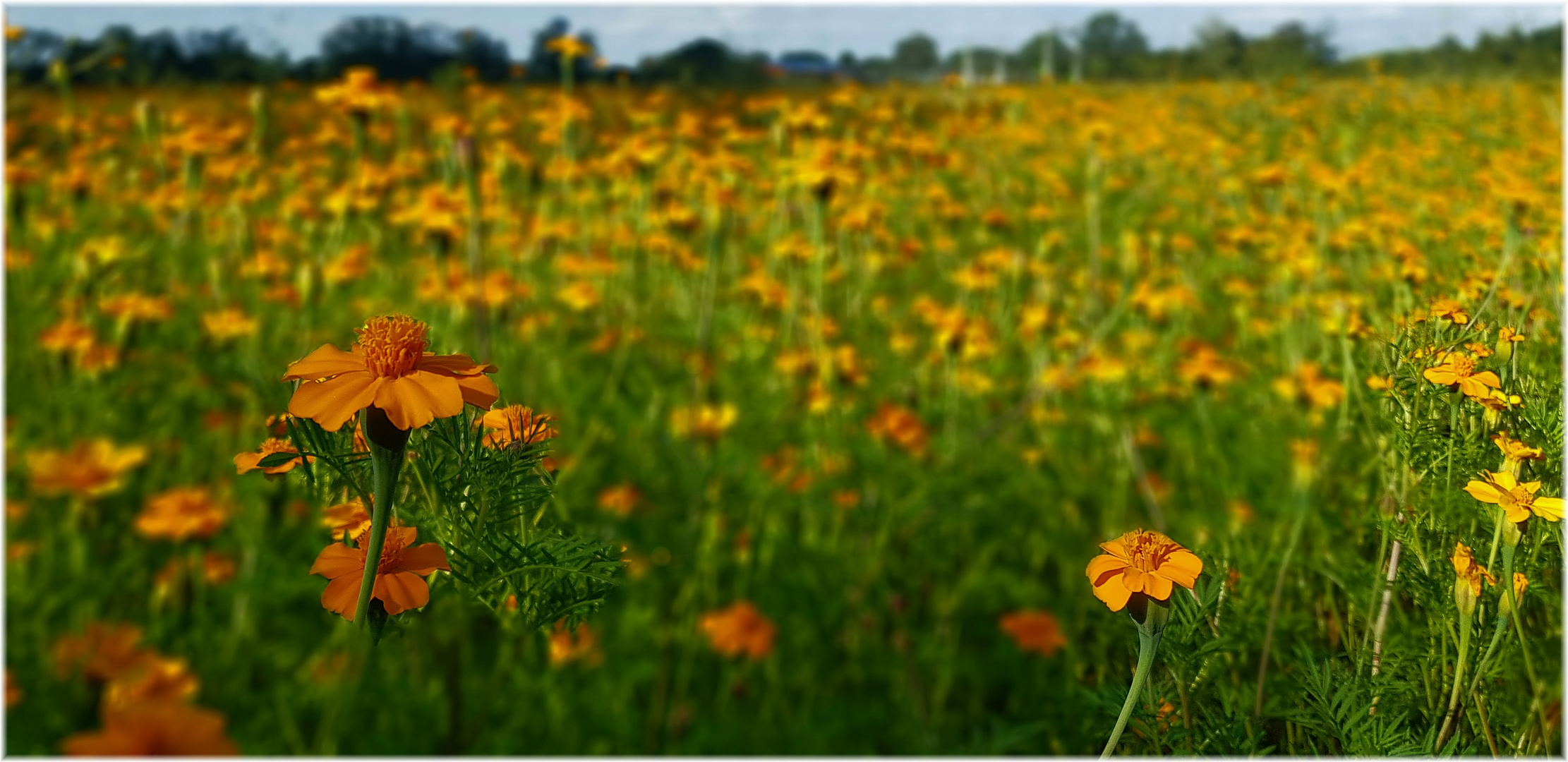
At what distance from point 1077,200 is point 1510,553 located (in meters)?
2.84

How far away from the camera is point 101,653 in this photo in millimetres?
881

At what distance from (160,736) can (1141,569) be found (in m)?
0.19

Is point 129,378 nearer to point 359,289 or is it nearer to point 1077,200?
point 359,289

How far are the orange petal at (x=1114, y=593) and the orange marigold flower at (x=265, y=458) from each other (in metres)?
0.16

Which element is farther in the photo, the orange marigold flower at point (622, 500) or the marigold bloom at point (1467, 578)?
the orange marigold flower at point (622, 500)

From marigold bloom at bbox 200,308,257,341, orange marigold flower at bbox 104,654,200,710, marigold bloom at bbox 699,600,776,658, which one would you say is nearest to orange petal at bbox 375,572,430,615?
orange marigold flower at bbox 104,654,200,710

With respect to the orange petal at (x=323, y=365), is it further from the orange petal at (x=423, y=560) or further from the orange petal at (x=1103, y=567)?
the orange petal at (x=1103, y=567)

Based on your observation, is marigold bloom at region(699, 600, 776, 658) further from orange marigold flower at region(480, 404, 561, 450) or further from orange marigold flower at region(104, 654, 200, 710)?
orange marigold flower at region(480, 404, 561, 450)

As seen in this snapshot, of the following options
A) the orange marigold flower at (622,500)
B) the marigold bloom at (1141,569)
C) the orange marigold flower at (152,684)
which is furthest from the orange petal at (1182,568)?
the orange marigold flower at (622,500)

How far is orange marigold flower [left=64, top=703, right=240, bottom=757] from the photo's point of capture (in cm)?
18

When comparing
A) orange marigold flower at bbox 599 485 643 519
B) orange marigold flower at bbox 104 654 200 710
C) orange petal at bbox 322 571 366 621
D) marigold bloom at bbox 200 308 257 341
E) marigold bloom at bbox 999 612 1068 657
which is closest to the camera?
orange petal at bbox 322 571 366 621

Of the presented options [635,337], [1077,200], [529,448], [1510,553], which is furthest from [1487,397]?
[1077,200]

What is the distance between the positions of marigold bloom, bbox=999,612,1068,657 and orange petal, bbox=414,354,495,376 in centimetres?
77

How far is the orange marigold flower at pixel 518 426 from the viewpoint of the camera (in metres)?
0.19
